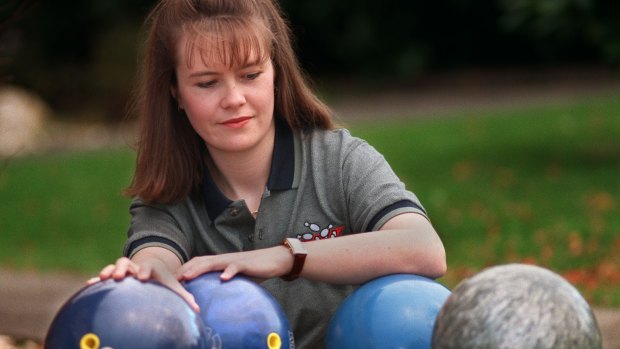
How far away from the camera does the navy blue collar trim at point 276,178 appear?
4.37 metres

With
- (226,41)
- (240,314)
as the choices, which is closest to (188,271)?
(240,314)

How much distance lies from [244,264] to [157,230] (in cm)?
52

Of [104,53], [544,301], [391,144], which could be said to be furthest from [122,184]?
[544,301]

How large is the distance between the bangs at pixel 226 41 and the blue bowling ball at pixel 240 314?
2.59ft

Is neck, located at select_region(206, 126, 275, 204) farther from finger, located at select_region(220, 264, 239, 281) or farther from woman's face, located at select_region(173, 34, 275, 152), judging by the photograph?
finger, located at select_region(220, 264, 239, 281)

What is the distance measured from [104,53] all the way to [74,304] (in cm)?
1565

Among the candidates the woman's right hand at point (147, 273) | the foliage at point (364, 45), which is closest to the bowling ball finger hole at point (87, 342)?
the woman's right hand at point (147, 273)

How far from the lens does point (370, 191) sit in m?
4.23

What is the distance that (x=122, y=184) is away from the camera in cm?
1266

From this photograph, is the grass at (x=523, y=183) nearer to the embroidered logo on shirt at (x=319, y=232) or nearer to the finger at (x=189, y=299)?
the embroidered logo on shirt at (x=319, y=232)

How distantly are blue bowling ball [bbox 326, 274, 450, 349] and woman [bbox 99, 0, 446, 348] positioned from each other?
13 centimetres

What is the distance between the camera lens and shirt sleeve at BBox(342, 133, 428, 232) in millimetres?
4145

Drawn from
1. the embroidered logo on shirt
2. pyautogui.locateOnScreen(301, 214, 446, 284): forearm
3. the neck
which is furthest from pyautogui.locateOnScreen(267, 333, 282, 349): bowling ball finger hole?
the neck

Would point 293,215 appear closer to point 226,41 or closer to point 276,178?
point 276,178
